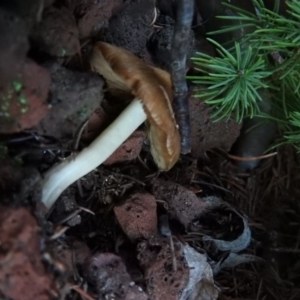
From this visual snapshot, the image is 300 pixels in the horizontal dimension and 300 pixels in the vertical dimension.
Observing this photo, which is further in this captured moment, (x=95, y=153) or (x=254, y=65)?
(x=254, y=65)

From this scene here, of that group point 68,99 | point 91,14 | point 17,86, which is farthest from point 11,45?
point 91,14

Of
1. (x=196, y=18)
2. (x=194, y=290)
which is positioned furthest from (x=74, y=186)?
(x=196, y=18)

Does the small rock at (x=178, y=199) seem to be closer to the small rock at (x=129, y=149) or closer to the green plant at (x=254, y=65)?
the small rock at (x=129, y=149)

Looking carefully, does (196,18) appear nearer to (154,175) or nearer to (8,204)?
(154,175)

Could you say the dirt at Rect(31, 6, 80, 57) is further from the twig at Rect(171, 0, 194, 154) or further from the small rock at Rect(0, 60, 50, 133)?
the twig at Rect(171, 0, 194, 154)

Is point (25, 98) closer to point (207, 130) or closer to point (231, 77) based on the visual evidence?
point (231, 77)

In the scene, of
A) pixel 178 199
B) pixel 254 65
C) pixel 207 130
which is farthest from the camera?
pixel 207 130
